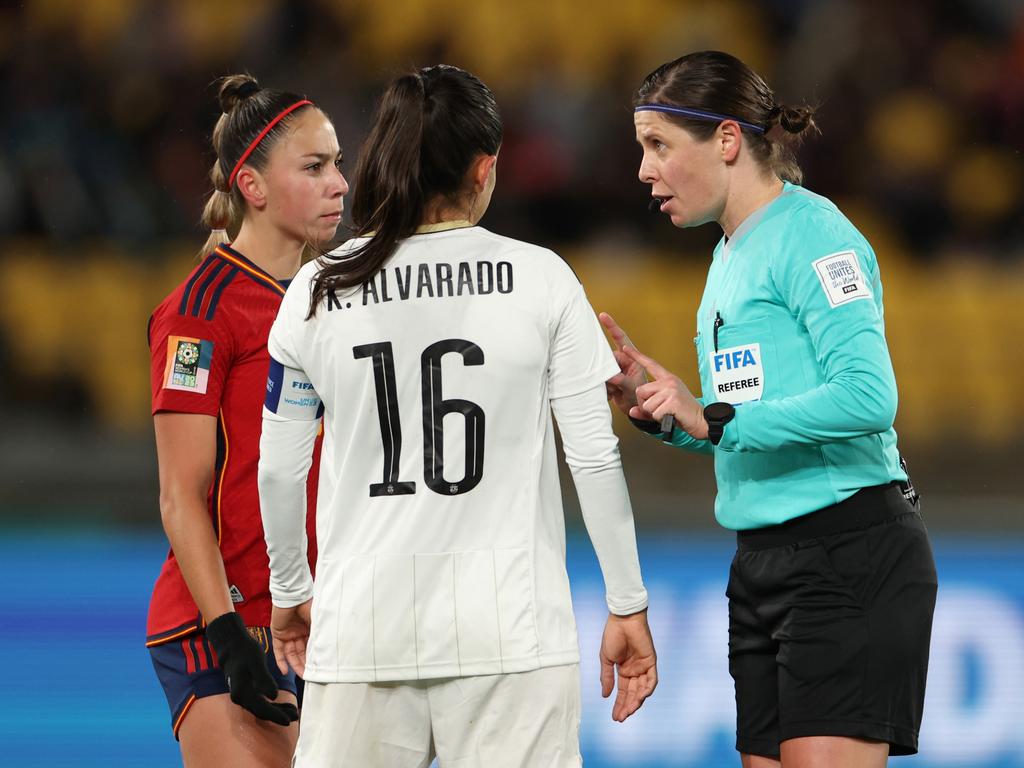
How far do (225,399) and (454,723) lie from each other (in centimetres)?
92

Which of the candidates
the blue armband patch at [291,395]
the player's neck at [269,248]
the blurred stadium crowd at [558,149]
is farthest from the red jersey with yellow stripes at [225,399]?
the blurred stadium crowd at [558,149]

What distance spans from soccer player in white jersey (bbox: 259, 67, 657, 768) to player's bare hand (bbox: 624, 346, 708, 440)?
222 mm

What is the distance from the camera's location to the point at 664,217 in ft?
27.2

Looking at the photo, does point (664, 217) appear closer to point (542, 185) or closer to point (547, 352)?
point (542, 185)

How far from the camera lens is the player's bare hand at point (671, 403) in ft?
8.45

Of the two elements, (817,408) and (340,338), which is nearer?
(340,338)

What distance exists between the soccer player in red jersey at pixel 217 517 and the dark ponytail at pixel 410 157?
54 centimetres

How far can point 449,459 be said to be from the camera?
2268mm

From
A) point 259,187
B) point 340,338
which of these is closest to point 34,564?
point 259,187

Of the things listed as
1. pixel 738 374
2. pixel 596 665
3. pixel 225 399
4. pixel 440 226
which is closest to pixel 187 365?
pixel 225 399

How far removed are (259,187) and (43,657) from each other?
2.76 m

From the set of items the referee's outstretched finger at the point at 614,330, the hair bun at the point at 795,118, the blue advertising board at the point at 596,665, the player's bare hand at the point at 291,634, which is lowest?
the blue advertising board at the point at 596,665

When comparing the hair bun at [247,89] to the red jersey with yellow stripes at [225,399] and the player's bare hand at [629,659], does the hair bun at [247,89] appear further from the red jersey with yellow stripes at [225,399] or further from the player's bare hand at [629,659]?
the player's bare hand at [629,659]

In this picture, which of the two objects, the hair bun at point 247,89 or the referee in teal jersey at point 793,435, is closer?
the referee in teal jersey at point 793,435
